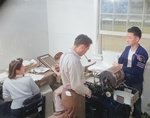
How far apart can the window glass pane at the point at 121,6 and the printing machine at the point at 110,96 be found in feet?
2.10

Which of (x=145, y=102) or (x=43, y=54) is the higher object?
(x=43, y=54)

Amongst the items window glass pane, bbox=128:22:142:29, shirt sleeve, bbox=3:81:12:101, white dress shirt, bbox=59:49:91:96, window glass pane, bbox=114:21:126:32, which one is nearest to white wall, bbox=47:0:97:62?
window glass pane, bbox=114:21:126:32

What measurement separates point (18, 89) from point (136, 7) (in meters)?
1.45

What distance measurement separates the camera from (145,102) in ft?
6.34

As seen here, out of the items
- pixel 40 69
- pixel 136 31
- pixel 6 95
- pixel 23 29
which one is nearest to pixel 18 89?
pixel 6 95

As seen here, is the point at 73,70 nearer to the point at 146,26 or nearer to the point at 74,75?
the point at 74,75

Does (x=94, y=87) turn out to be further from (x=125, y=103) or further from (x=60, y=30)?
(x=60, y=30)

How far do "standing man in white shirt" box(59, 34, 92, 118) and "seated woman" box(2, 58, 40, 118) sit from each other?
0.36 meters

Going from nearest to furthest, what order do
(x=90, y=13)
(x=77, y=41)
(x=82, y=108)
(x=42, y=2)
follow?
(x=77, y=41), (x=82, y=108), (x=90, y=13), (x=42, y=2)

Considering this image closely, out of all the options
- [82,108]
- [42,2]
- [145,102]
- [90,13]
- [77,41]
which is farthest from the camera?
[42,2]

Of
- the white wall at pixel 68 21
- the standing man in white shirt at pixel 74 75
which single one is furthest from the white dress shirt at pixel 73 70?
the white wall at pixel 68 21

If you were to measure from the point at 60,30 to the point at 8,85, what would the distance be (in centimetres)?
96

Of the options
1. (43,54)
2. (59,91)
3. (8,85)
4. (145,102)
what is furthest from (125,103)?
(43,54)

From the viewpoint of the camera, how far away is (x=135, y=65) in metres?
1.78
